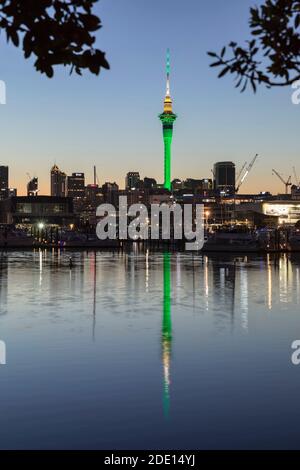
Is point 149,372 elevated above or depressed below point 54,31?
below

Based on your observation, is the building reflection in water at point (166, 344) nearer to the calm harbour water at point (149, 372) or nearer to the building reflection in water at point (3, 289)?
the calm harbour water at point (149, 372)

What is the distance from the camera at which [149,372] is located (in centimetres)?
2338

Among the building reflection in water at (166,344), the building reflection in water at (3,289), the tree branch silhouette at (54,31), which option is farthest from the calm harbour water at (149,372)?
the tree branch silhouette at (54,31)

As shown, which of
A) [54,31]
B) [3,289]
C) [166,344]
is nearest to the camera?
[54,31]

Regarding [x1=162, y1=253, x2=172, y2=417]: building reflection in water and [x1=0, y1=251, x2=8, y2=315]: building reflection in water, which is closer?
[x1=162, y1=253, x2=172, y2=417]: building reflection in water

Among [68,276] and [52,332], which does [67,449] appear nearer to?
[52,332]

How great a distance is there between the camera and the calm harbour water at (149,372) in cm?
1639

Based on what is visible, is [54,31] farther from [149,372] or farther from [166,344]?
[166,344]

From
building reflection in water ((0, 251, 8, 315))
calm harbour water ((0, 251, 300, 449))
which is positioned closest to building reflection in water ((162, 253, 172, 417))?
calm harbour water ((0, 251, 300, 449))

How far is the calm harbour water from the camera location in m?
16.4

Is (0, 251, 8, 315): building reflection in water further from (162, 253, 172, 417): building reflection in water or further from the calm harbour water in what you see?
(162, 253, 172, 417): building reflection in water

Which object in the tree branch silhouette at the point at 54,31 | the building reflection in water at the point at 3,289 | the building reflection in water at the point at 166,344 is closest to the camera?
the tree branch silhouette at the point at 54,31

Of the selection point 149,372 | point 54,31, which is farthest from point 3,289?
point 54,31
